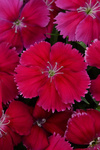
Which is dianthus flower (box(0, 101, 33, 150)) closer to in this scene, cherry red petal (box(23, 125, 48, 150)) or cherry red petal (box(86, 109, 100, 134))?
cherry red petal (box(23, 125, 48, 150))

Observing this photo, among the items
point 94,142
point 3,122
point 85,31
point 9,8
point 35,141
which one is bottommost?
point 94,142

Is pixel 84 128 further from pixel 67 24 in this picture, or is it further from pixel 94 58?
pixel 67 24

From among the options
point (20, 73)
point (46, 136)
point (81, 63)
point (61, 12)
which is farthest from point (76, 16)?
point (46, 136)

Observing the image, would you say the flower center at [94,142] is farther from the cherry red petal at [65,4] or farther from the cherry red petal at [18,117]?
the cherry red petal at [65,4]

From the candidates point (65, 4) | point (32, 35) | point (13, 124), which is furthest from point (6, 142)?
point (65, 4)

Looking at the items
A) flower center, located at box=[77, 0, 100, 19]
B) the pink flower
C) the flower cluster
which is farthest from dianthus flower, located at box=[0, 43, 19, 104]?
flower center, located at box=[77, 0, 100, 19]

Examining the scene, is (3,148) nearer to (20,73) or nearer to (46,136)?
(46,136)
